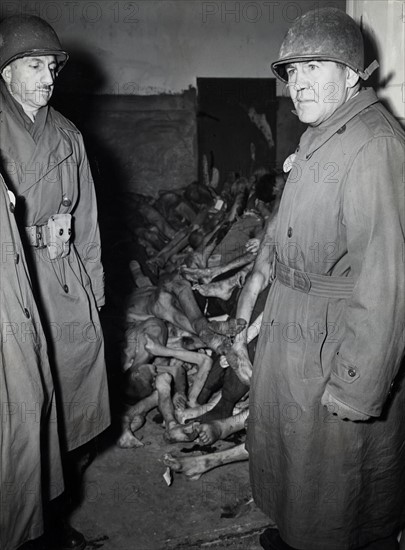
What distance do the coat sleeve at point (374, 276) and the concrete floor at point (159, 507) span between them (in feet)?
5.13

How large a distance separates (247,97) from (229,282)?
18.9ft

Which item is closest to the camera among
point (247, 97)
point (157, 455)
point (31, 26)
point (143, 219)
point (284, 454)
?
point (284, 454)

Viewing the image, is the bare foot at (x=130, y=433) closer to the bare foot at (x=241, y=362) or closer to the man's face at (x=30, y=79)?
the bare foot at (x=241, y=362)

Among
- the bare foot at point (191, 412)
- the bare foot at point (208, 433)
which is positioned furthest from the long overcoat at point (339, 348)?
the bare foot at point (191, 412)

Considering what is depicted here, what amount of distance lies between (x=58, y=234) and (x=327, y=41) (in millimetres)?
1642

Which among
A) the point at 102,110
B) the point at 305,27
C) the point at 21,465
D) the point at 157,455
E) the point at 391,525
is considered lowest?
the point at 157,455

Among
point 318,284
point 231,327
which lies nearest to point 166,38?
point 231,327

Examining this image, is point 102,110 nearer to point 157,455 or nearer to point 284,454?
point 157,455

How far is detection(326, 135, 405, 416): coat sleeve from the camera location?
1.87m

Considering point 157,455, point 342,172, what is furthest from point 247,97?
point 342,172

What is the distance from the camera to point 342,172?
6.62 ft

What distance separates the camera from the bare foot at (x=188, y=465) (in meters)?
3.48

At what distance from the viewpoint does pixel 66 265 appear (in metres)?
3.02

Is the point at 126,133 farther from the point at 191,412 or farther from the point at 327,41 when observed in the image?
the point at 327,41
